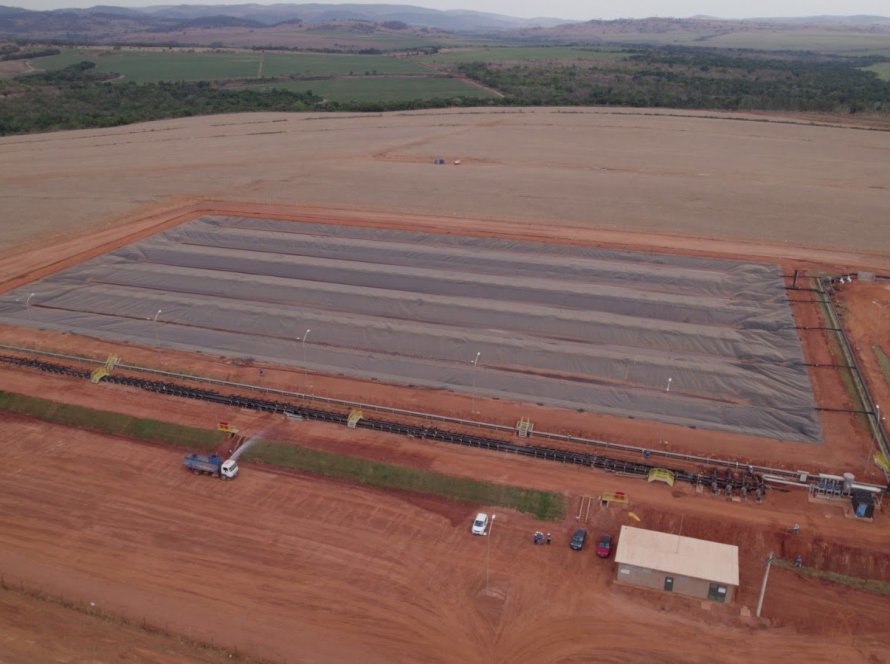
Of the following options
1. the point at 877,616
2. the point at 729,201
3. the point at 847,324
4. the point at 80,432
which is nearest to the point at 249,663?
the point at 80,432

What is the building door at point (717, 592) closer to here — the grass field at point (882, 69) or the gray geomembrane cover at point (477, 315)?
the gray geomembrane cover at point (477, 315)

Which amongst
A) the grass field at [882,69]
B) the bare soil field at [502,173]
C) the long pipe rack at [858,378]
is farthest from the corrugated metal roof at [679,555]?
the grass field at [882,69]

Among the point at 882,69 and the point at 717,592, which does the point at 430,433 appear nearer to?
the point at 717,592

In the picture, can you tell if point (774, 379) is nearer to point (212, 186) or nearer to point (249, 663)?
point (249, 663)

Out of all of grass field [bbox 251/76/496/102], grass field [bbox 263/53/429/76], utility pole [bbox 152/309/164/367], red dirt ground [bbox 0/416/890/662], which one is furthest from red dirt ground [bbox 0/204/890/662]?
grass field [bbox 263/53/429/76]

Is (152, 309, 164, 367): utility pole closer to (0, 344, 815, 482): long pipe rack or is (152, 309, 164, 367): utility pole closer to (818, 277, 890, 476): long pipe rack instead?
(0, 344, 815, 482): long pipe rack

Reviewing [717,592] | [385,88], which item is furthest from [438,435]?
[385,88]

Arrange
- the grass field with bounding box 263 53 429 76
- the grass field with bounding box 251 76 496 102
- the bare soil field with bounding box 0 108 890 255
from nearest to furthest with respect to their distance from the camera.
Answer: the bare soil field with bounding box 0 108 890 255 < the grass field with bounding box 251 76 496 102 < the grass field with bounding box 263 53 429 76
